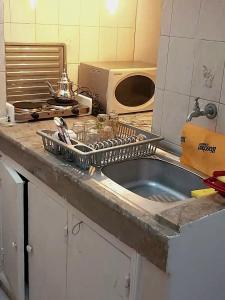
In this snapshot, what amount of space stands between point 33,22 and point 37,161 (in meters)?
1.01

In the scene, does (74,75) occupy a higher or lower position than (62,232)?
higher

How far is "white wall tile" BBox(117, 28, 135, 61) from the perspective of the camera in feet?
8.39

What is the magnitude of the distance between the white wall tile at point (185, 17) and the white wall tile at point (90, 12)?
2.90ft

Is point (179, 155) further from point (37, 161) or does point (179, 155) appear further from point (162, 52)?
point (37, 161)

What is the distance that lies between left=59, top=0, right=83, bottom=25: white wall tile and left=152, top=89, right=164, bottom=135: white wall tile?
→ 87 cm

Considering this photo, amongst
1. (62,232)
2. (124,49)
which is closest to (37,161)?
(62,232)

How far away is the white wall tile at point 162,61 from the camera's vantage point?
5.57 ft

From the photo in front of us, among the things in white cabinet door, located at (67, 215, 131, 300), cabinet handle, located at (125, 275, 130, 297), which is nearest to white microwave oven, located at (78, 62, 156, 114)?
white cabinet door, located at (67, 215, 131, 300)

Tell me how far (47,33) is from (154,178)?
3.75 ft

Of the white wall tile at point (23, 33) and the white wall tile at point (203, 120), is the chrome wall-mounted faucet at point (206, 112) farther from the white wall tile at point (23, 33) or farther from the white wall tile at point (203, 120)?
the white wall tile at point (23, 33)

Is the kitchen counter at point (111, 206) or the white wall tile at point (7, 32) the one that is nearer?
the kitchen counter at point (111, 206)

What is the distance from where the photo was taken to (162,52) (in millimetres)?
1713

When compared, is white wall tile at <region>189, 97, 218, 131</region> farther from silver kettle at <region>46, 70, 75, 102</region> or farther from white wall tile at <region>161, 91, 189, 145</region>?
silver kettle at <region>46, 70, 75, 102</region>

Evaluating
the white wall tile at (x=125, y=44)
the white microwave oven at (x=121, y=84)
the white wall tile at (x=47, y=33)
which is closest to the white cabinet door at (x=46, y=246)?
the white microwave oven at (x=121, y=84)
